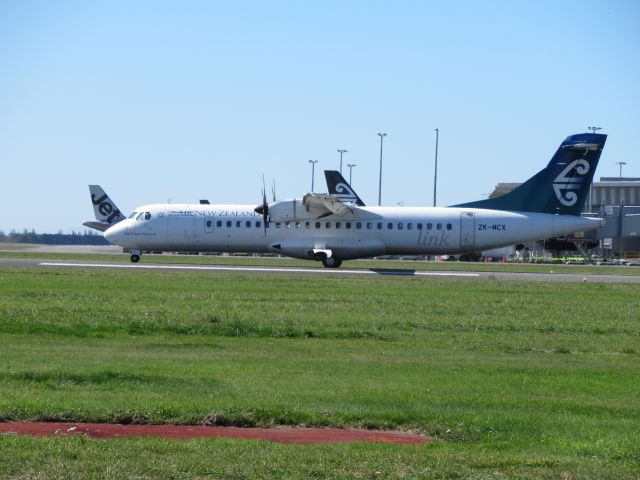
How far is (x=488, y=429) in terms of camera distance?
10.8 meters

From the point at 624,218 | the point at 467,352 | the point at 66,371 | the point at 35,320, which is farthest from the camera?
the point at 624,218

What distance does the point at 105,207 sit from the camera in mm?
86688

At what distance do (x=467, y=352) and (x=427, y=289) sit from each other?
15979 millimetres

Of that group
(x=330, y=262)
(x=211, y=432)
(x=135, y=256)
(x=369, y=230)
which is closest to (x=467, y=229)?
(x=369, y=230)

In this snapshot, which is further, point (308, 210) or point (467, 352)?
point (308, 210)

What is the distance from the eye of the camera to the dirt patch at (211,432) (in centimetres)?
1026

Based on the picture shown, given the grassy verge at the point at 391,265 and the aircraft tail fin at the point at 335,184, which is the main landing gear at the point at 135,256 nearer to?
the grassy verge at the point at 391,265

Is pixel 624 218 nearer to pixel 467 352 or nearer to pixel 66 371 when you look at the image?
pixel 467 352

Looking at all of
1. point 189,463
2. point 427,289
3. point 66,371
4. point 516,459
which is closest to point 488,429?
point 516,459

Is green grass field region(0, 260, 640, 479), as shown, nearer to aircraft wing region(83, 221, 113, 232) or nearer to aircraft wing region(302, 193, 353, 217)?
aircraft wing region(302, 193, 353, 217)

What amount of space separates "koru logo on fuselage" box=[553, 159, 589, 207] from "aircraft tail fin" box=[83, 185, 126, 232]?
49.2m

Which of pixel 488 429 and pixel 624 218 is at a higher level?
pixel 624 218

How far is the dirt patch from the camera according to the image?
10.3 metres

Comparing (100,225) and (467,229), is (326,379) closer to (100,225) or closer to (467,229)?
(467,229)
